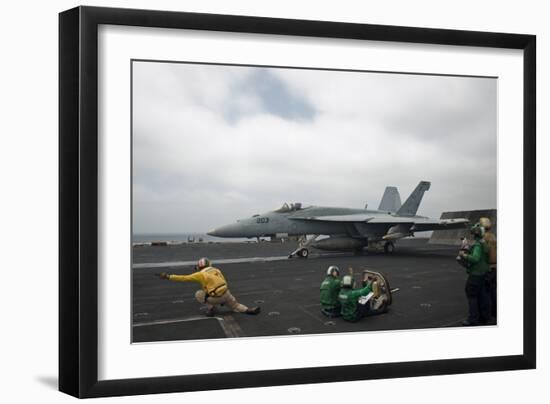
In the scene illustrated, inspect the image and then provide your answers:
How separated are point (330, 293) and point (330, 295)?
19 mm

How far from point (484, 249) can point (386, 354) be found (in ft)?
4.99

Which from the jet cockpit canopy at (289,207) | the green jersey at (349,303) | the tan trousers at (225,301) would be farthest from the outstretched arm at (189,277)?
the green jersey at (349,303)

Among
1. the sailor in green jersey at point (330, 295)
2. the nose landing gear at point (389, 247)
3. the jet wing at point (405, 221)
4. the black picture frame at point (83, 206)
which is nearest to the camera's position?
the black picture frame at point (83, 206)

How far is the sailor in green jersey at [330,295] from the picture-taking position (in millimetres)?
4172

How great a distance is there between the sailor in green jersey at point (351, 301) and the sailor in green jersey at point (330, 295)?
5 cm

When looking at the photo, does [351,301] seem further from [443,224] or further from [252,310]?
[443,224]

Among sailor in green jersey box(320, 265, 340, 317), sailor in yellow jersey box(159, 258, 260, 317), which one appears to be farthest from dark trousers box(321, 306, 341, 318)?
sailor in yellow jersey box(159, 258, 260, 317)

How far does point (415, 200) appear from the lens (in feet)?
14.9

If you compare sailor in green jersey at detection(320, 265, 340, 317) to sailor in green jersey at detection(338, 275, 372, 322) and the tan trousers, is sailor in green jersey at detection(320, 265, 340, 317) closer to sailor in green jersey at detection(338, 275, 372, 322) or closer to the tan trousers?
sailor in green jersey at detection(338, 275, 372, 322)

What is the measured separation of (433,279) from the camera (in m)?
4.62

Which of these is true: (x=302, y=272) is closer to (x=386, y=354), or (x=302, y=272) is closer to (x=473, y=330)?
(x=386, y=354)

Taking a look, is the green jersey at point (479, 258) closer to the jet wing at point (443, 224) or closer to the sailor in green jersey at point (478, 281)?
the sailor in green jersey at point (478, 281)

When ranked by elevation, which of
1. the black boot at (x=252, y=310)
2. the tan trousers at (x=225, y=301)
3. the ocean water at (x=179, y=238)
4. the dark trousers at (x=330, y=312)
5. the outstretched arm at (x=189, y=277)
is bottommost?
the dark trousers at (x=330, y=312)

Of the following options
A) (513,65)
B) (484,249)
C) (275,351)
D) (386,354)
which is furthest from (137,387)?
(513,65)
